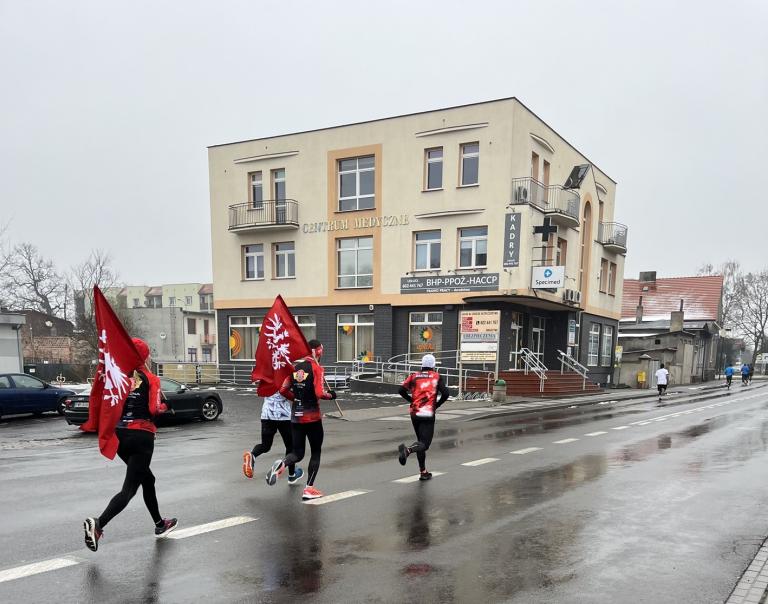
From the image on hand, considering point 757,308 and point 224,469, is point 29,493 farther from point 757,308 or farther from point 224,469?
point 757,308

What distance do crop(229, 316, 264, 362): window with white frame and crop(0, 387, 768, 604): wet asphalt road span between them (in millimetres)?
19119

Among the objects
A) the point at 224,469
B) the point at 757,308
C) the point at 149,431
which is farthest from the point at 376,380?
the point at 757,308

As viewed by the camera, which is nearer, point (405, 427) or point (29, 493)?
point (29, 493)

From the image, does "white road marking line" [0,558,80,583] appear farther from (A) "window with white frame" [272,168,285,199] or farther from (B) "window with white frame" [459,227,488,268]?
(A) "window with white frame" [272,168,285,199]

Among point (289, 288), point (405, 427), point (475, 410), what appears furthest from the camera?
point (289, 288)

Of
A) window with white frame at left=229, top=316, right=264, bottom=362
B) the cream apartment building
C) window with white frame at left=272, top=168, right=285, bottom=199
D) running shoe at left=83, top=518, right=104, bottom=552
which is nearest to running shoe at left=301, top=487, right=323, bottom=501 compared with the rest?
running shoe at left=83, top=518, right=104, bottom=552

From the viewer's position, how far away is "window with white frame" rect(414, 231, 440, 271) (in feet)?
87.9

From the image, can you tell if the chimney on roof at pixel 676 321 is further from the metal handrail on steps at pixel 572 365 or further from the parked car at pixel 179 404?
the parked car at pixel 179 404

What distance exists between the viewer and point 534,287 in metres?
25.1

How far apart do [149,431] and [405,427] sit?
1025cm

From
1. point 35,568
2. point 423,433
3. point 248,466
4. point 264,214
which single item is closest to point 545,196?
point 264,214

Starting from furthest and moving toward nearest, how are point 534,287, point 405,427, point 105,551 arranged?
point 534,287 < point 405,427 < point 105,551

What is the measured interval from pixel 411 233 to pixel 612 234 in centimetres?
1456

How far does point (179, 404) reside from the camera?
50.7 ft
